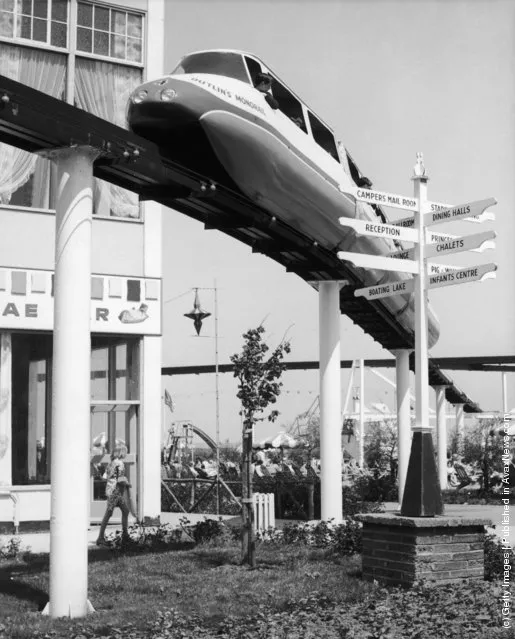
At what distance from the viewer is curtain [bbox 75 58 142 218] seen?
1955 cm

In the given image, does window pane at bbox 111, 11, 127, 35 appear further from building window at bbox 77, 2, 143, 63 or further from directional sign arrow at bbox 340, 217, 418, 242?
directional sign arrow at bbox 340, 217, 418, 242

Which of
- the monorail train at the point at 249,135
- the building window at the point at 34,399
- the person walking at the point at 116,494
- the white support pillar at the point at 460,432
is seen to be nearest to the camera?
the monorail train at the point at 249,135

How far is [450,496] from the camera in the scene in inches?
1200

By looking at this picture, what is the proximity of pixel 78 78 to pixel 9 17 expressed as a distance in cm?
160

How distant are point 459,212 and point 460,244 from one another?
1.28 feet

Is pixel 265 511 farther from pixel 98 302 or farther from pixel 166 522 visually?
pixel 98 302

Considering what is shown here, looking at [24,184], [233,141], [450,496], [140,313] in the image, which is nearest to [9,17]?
[24,184]

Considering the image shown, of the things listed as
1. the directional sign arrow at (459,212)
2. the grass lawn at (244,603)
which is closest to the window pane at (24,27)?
the grass lawn at (244,603)

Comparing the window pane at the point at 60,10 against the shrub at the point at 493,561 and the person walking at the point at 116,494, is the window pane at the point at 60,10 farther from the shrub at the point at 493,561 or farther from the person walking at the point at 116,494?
the shrub at the point at 493,561

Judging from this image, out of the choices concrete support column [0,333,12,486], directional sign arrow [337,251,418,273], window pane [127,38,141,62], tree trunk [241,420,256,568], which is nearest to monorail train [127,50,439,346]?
directional sign arrow [337,251,418,273]

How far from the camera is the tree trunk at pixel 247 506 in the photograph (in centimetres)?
1300

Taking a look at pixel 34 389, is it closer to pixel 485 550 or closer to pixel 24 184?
pixel 24 184

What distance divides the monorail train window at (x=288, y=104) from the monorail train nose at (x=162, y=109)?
88.1 inches

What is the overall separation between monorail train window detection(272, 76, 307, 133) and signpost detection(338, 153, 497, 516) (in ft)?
10.4
